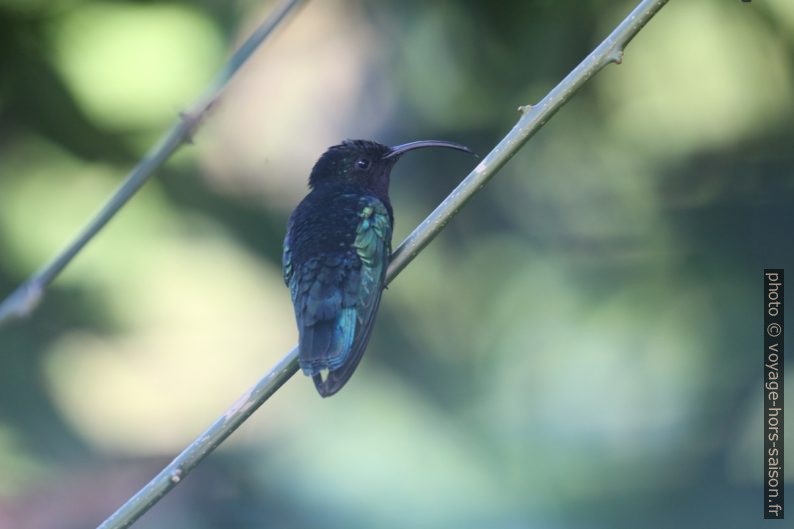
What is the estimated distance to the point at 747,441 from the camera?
80.8 inches

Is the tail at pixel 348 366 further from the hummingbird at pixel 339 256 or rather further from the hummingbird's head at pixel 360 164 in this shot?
the hummingbird's head at pixel 360 164

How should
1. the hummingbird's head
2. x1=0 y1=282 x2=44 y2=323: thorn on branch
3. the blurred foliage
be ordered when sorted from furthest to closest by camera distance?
1. the blurred foliage
2. the hummingbird's head
3. x1=0 y1=282 x2=44 y2=323: thorn on branch

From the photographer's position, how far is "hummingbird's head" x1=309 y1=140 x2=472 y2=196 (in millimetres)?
1402

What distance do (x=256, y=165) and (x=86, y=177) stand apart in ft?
1.28

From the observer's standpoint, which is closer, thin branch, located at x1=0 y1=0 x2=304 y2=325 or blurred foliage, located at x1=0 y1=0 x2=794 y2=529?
thin branch, located at x1=0 y1=0 x2=304 y2=325

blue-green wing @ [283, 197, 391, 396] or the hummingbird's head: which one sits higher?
the hummingbird's head

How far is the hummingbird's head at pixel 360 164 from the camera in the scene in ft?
4.60

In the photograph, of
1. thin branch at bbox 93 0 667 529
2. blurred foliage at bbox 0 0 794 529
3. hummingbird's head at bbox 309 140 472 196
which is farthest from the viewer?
blurred foliage at bbox 0 0 794 529

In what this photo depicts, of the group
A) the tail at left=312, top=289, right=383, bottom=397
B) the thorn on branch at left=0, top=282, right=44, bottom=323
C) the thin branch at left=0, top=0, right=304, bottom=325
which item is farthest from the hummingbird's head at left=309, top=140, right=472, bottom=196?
the thorn on branch at left=0, top=282, right=44, bottom=323

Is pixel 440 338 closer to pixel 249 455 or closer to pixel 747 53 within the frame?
pixel 249 455

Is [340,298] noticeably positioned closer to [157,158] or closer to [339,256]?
[339,256]

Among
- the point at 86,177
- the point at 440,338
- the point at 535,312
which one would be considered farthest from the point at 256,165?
the point at 535,312

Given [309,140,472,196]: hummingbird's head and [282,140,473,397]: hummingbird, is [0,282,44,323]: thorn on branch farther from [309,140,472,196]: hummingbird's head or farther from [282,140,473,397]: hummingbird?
[309,140,472,196]: hummingbird's head

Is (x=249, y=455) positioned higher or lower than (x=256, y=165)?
lower
